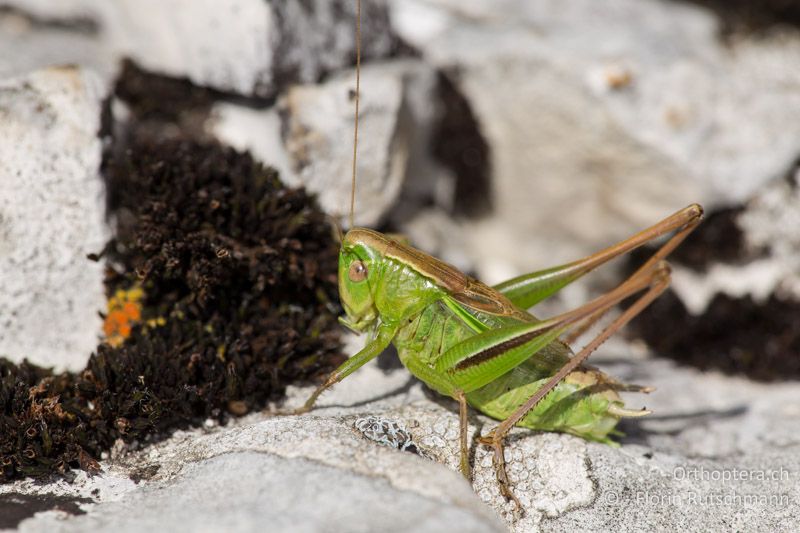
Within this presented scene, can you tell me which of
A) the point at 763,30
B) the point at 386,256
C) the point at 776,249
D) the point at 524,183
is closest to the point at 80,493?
the point at 386,256

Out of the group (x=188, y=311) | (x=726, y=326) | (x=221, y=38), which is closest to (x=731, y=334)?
(x=726, y=326)

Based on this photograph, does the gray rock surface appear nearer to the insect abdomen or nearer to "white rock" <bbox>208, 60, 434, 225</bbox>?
the insect abdomen

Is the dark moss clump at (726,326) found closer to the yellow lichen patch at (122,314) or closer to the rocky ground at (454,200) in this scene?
the rocky ground at (454,200)

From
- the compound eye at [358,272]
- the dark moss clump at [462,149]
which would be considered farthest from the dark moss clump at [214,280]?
the dark moss clump at [462,149]

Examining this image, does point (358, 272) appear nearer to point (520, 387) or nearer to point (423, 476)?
point (520, 387)

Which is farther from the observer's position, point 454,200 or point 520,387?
point 454,200
